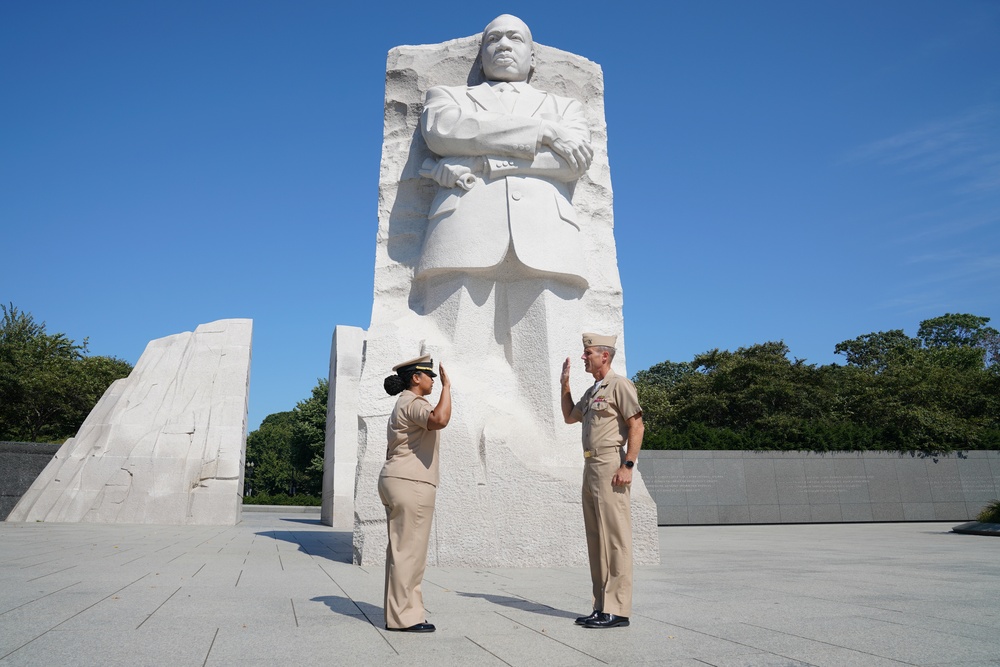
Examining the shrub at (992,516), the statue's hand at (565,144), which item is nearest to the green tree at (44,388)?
the statue's hand at (565,144)

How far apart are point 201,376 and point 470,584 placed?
1126 centimetres

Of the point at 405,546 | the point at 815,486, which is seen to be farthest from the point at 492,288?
the point at 815,486

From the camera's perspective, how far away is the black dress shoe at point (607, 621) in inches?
136

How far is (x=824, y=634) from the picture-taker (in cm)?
322

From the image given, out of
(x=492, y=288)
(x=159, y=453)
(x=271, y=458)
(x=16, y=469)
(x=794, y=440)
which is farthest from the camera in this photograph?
(x=271, y=458)

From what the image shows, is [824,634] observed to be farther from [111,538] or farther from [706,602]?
[111,538]

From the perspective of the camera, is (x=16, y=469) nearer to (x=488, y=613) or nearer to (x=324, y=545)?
(x=324, y=545)

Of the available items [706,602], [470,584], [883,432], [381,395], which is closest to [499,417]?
[381,395]

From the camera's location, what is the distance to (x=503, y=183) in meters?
7.25

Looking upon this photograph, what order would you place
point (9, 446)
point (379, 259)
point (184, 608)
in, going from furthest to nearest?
point (9, 446), point (379, 259), point (184, 608)

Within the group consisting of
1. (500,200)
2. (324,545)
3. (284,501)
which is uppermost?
(500,200)

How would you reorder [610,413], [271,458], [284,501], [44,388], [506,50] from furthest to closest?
[271,458]
[284,501]
[44,388]
[506,50]
[610,413]

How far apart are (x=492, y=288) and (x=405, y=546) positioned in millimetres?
4145

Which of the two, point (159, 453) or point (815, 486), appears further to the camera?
point (815, 486)
